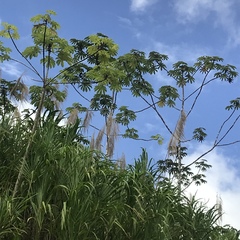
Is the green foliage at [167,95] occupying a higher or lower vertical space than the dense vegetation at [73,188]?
higher

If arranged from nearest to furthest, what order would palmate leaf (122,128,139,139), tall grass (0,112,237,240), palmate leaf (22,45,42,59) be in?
tall grass (0,112,237,240) < palmate leaf (22,45,42,59) < palmate leaf (122,128,139,139)

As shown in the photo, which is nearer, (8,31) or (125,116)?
(8,31)

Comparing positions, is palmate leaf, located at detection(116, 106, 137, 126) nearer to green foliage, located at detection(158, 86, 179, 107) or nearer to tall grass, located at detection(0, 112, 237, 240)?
green foliage, located at detection(158, 86, 179, 107)

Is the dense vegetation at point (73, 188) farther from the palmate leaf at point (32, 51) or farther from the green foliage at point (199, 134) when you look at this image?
the green foliage at point (199, 134)

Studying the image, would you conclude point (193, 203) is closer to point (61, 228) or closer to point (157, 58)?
point (61, 228)

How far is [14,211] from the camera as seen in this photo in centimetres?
490

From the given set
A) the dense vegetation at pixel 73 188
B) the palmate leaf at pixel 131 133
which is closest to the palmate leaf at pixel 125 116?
the palmate leaf at pixel 131 133

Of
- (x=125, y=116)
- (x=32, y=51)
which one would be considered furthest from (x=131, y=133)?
(x=32, y=51)

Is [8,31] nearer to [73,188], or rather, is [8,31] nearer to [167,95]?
[73,188]

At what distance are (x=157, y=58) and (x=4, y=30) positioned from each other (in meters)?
7.24

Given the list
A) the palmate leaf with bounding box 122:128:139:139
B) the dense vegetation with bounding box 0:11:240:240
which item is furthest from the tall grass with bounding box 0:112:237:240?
the palmate leaf with bounding box 122:128:139:139

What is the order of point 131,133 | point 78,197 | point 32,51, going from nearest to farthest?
point 78,197 → point 32,51 → point 131,133

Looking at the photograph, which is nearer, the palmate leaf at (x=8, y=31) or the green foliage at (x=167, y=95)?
the palmate leaf at (x=8, y=31)

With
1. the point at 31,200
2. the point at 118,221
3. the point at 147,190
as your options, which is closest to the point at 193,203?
the point at 147,190
